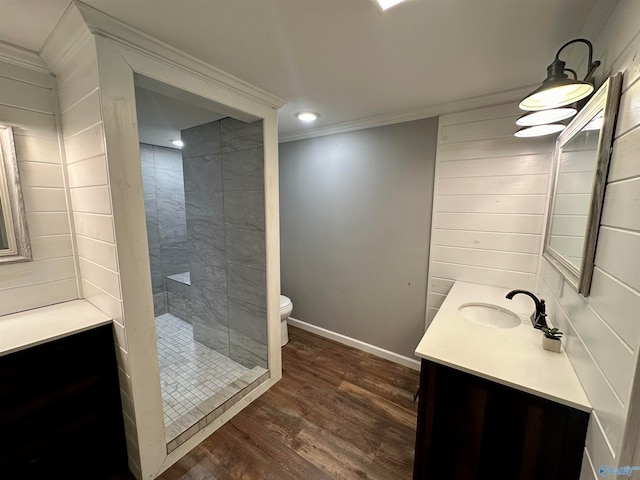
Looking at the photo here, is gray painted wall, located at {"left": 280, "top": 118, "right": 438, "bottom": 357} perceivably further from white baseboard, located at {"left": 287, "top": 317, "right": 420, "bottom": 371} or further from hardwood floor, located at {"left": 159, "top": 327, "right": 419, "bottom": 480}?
hardwood floor, located at {"left": 159, "top": 327, "right": 419, "bottom": 480}

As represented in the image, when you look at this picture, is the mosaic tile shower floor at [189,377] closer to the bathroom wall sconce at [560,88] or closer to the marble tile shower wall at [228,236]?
the marble tile shower wall at [228,236]

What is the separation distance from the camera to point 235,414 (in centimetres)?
187

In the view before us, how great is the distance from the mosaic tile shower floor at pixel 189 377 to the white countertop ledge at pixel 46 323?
86 cm

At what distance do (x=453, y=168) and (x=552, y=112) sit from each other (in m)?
0.85

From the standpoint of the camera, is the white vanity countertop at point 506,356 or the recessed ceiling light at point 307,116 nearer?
the white vanity countertop at point 506,356

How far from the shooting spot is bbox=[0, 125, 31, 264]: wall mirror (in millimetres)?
1332

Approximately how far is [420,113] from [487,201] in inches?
35.3

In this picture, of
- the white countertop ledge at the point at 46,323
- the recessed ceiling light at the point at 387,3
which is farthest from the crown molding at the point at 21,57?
the recessed ceiling light at the point at 387,3

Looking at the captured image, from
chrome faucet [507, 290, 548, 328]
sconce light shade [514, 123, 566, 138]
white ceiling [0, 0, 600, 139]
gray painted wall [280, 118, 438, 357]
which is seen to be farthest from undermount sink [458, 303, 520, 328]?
white ceiling [0, 0, 600, 139]

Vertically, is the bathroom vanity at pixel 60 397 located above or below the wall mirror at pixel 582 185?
below

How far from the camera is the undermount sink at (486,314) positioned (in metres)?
1.60

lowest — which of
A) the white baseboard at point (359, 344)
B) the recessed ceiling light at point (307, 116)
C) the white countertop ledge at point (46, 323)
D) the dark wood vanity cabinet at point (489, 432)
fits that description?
the white baseboard at point (359, 344)

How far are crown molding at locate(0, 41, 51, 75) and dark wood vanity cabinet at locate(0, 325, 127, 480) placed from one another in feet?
4.80

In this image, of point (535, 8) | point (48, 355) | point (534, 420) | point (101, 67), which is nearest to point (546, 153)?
point (535, 8)
